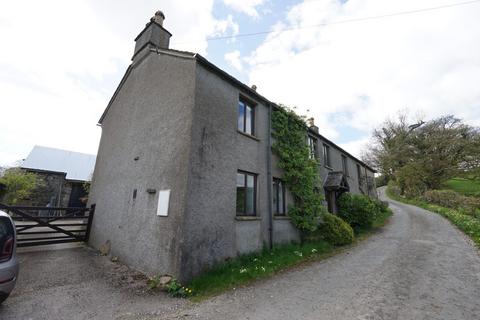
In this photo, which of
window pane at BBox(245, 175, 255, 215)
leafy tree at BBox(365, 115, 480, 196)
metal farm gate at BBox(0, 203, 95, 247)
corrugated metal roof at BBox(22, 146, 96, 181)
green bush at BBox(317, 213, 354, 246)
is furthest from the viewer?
leafy tree at BBox(365, 115, 480, 196)

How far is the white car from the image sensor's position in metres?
3.80

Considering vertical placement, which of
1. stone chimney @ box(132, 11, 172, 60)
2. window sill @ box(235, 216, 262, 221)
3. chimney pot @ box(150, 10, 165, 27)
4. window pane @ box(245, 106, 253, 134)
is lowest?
window sill @ box(235, 216, 262, 221)

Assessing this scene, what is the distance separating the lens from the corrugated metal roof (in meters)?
22.9

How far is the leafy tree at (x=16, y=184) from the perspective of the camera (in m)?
18.6

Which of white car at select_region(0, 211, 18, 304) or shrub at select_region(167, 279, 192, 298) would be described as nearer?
white car at select_region(0, 211, 18, 304)

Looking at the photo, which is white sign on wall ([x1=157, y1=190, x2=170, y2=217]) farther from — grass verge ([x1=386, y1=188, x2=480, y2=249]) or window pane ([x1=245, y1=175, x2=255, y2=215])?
grass verge ([x1=386, y1=188, x2=480, y2=249])

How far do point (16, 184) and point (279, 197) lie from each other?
22.8 metres

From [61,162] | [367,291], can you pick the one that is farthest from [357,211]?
[61,162]

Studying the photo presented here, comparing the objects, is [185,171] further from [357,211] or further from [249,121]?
[357,211]

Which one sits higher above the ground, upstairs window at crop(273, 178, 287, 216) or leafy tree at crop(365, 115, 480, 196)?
leafy tree at crop(365, 115, 480, 196)

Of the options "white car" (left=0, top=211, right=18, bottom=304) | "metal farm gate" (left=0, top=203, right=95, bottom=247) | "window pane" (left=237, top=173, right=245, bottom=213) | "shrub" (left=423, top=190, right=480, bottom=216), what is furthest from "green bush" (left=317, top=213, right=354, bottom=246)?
"shrub" (left=423, top=190, right=480, bottom=216)

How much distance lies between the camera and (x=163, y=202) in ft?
21.8

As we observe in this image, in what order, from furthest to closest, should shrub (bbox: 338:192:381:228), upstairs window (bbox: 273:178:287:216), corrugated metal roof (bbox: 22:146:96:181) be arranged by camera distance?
1. corrugated metal roof (bbox: 22:146:96:181)
2. shrub (bbox: 338:192:381:228)
3. upstairs window (bbox: 273:178:287:216)

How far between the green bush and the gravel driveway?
2350 millimetres
